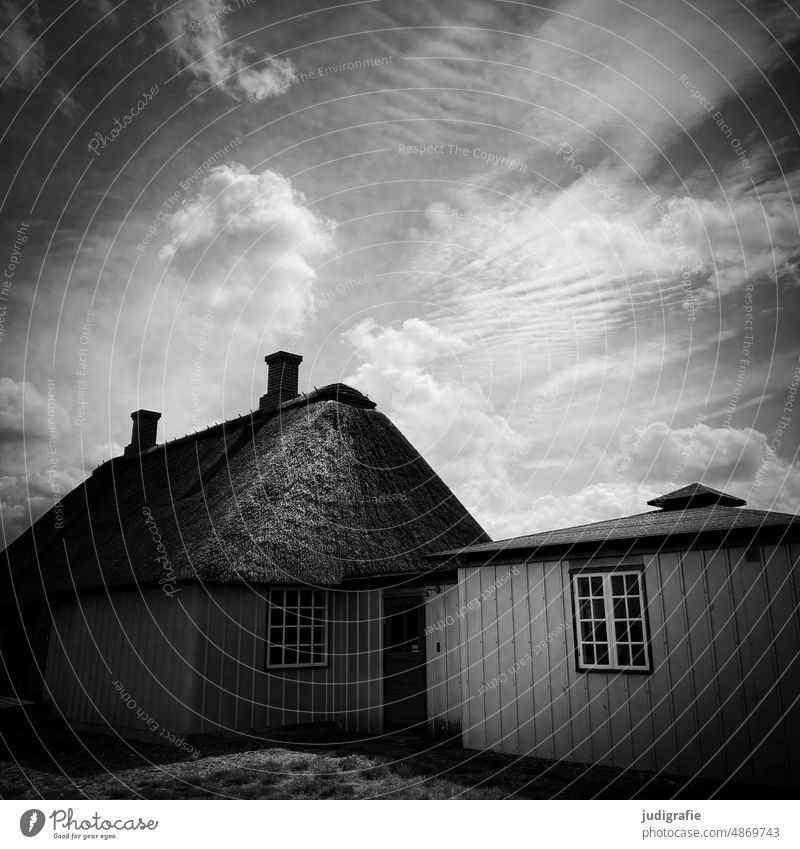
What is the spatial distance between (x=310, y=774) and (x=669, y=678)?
4.55 m

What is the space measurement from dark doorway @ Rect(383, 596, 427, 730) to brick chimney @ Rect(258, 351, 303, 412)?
7.19 meters

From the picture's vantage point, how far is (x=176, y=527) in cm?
1335

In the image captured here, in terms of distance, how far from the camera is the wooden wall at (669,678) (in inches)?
286

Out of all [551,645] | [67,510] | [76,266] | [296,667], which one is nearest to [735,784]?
[551,645]

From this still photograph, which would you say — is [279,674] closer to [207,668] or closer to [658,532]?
[207,668]

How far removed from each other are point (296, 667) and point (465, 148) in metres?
9.07

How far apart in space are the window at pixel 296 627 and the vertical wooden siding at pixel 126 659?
1.46m

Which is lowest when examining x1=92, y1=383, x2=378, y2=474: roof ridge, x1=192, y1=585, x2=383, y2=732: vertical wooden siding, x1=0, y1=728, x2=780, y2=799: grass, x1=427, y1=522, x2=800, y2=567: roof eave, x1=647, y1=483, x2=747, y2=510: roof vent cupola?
x1=0, y1=728, x2=780, y2=799: grass

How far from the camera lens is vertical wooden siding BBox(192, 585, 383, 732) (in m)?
10.9

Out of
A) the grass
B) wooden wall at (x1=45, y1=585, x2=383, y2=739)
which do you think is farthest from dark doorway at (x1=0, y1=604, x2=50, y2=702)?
the grass

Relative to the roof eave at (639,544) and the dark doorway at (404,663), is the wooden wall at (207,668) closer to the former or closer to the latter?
the dark doorway at (404,663)

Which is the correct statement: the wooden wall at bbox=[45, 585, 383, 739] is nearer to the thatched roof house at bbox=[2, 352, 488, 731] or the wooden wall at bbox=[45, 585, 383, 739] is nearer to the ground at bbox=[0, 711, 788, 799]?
the thatched roof house at bbox=[2, 352, 488, 731]

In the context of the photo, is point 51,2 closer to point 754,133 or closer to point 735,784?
point 754,133

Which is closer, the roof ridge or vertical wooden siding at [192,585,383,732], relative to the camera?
vertical wooden siding at [192,585,383,732]
